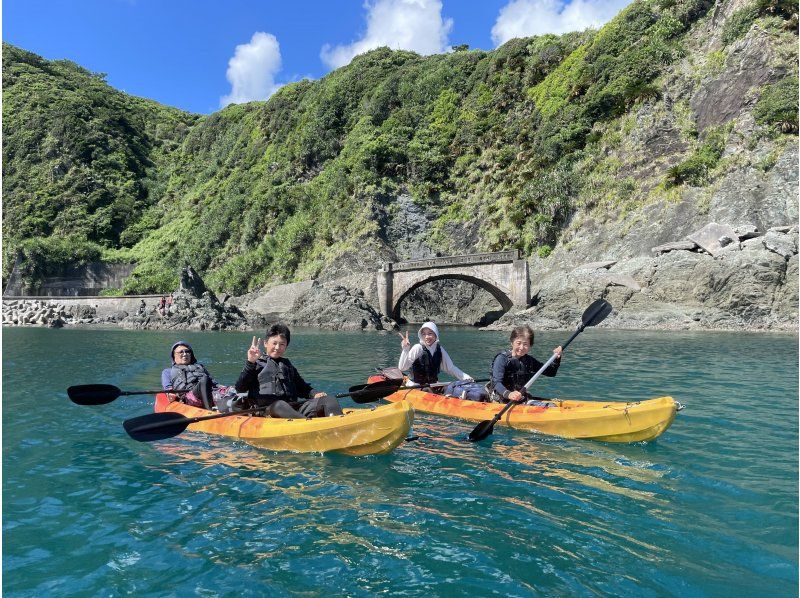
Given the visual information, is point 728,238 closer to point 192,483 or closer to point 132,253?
point 192,483

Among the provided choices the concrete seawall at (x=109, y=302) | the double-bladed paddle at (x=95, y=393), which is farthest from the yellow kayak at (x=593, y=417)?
the concrete seawall at (x=109, y=302)

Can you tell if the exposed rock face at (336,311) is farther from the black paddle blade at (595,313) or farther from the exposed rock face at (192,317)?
the black paddle blade at (595,313)

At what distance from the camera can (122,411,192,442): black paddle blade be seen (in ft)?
21.4

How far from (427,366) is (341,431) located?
13.0ft

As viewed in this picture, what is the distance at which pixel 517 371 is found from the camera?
8.80 meters

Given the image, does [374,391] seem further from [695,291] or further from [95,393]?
[695,291]

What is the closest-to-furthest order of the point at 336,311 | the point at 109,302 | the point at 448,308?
the point at 336,311, the point at 448,308, the point at 109,302

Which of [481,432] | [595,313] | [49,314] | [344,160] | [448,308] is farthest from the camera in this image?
[344,160]

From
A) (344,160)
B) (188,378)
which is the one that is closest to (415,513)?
(188,378)

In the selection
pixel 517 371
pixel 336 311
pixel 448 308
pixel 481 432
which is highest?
pixel 448 308

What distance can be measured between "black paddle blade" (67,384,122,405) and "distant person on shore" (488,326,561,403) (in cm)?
583

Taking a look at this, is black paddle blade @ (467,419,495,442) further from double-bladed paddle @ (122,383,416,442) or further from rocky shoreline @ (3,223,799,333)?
rocky shoreline @ (3,223,799,333)

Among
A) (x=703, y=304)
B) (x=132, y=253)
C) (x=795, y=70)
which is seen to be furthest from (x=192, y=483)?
(x=132, y=253)

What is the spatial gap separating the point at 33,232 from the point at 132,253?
44.4 ft
